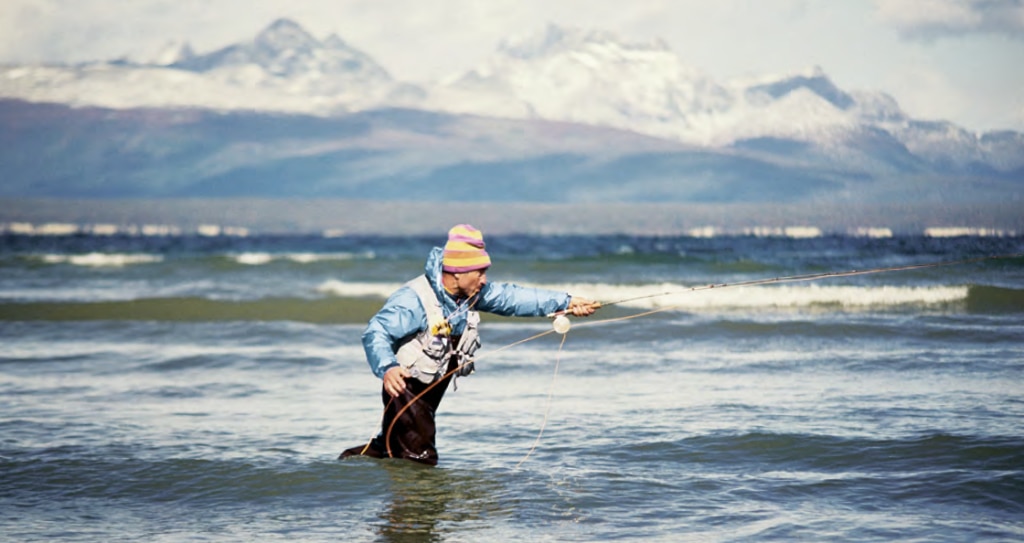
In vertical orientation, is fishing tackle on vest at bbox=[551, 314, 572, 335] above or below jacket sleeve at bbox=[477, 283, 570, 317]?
below

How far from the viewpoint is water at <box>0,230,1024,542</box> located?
5363mm

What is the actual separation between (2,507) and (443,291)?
7.67ft

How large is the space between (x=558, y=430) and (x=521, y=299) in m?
1.70

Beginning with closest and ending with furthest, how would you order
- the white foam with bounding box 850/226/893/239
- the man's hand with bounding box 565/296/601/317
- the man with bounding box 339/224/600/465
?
the man with bounding box 339/224/600/465
the man's hand with bounding box 565/296/601/317
the white foam with bounding box 850/226/893/239

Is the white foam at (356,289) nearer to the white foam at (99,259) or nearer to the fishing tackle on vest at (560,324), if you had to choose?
the white foam at (99,259)

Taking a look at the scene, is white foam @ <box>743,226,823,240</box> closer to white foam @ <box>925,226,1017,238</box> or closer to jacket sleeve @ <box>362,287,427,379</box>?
white foam @ <box>925,226,1017,238</box>

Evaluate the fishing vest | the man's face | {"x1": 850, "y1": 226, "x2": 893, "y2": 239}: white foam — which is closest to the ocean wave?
the fishing vest

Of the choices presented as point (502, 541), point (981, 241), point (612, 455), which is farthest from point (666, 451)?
point (981, 241)

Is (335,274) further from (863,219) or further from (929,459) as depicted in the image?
(863,219)

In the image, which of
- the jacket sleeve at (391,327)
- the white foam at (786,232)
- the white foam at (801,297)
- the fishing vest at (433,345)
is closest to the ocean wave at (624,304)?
the white foam at (801,297)

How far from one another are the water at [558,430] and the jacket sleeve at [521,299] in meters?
0.89

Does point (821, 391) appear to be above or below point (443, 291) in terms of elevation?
below

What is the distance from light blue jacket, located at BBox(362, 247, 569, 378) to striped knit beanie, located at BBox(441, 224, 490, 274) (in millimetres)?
61

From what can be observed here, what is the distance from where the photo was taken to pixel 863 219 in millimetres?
42344
